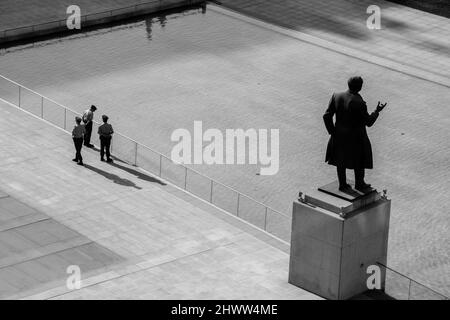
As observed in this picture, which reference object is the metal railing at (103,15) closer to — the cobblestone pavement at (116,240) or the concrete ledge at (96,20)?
the concrete ledge at (96,20)

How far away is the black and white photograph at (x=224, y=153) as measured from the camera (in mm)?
32062

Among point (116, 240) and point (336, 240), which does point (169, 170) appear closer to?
point (116, 240)

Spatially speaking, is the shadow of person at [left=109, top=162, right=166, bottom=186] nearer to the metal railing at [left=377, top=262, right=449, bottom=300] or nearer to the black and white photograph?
the black and white photograph

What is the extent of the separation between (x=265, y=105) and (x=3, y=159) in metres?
11.7

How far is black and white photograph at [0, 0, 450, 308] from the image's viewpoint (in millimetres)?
32062

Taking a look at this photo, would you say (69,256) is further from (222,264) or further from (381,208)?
(381,208)

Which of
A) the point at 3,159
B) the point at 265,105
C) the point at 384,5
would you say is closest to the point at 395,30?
the point at 384,5

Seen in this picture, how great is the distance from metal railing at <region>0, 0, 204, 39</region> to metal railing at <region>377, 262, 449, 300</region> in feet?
83.9

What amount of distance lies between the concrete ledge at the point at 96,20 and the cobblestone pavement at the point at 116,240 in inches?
541

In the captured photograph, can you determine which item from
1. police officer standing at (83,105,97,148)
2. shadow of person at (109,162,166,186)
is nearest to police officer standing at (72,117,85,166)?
police officer standing at (83,105,97,148)

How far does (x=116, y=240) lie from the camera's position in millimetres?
35188

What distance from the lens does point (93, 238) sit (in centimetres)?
3531

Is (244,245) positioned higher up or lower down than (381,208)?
lower down
